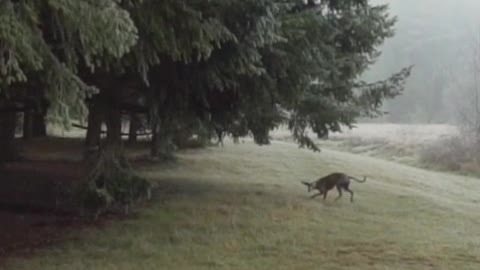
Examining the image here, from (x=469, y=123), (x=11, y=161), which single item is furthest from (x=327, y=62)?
(x=469, y=123)

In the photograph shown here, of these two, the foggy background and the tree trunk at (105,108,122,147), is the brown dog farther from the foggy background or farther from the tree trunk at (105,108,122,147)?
the foggy background

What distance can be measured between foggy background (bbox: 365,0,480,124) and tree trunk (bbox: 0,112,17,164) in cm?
1420

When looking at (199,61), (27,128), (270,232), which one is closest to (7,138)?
(27,128)

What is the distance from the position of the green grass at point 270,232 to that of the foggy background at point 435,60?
1366 cm

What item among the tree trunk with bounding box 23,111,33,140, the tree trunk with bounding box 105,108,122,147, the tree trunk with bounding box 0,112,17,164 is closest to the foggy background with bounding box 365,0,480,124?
the tree trunk with bounding box 23,111,33,140

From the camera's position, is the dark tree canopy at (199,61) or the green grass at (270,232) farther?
the green grass at (270,232)

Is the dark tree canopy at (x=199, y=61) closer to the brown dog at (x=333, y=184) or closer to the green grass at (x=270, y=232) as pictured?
the brown dog at (x=333, y=184)

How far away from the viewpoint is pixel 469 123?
24.6 metres

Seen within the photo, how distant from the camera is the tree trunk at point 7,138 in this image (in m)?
14.2

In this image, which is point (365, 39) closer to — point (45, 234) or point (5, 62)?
point (45, 234)

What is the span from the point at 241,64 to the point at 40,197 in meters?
5.21

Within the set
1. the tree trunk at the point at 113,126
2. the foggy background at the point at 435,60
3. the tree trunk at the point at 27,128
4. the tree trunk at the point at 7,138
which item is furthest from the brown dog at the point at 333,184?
the foggy background at the point at 435,60

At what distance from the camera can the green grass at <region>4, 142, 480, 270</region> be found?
7.59 metres

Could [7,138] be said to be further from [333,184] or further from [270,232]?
[270,232]
